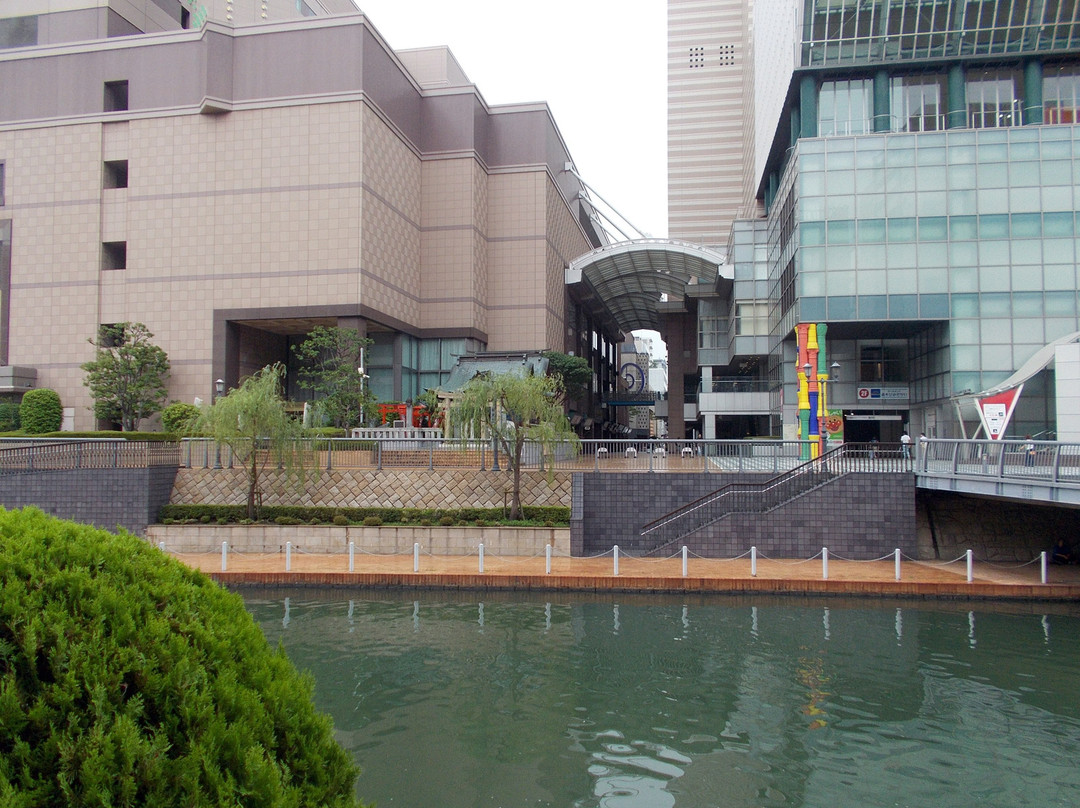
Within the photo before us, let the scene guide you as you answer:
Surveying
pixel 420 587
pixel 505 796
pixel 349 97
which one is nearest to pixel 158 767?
pixel 505 796

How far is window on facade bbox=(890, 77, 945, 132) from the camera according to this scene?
34250 mm

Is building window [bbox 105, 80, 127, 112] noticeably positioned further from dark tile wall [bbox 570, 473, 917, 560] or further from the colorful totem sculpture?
the colorful totem sculpture

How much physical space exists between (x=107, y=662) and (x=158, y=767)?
45 centimetres

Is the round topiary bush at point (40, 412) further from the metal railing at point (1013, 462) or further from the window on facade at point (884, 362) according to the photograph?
the window on facade at point (884, 362)

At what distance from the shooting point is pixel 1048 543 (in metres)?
20.0

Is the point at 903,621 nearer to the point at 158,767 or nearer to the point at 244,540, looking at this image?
the point at 158,767

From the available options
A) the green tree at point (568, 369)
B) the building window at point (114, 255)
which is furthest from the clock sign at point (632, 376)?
the building window at point (114, 255)

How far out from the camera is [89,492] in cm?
2197

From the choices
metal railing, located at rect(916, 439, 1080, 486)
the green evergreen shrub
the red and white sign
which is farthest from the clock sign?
metal railing, located at rect(916, 439, 1080, 486)

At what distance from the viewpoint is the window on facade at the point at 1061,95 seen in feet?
112

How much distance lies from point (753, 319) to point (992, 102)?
51.3 feet

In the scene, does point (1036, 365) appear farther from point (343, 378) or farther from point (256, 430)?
point (256, 430)

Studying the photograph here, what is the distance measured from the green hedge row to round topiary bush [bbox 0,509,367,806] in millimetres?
17312

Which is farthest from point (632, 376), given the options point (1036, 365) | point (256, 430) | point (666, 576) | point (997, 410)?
point (666, 576)
